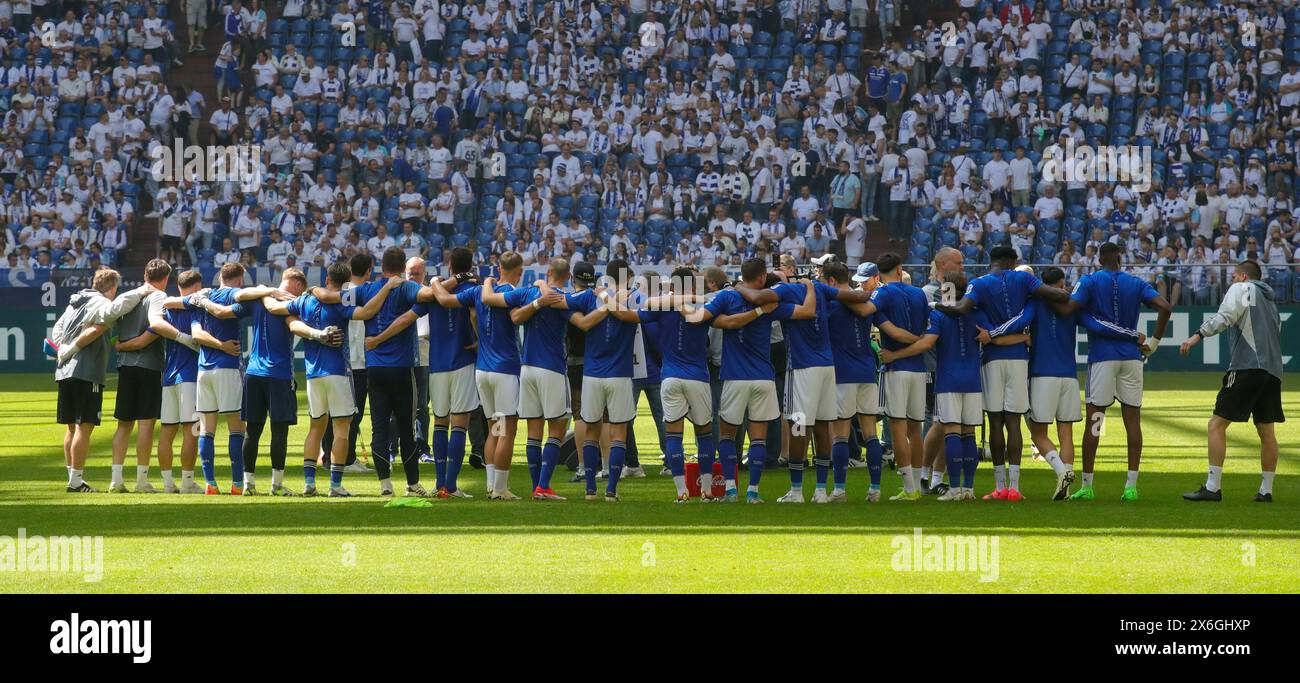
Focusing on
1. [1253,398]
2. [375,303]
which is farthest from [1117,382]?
[375,303]

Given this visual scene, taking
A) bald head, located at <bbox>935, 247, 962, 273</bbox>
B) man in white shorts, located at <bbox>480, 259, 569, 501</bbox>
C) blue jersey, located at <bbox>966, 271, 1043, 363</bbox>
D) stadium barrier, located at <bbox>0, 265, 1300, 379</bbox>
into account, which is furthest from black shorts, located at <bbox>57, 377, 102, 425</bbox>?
stadium barrier, located at <bbox>0, 265, 1300, 379</bbox>

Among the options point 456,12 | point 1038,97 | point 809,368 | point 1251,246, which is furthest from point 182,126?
point 809,368

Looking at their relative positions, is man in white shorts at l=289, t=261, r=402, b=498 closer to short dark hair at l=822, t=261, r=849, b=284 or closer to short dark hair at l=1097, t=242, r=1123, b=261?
short dark hair at l=822, t=261, r=849, b=284

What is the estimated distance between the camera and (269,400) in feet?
42.1

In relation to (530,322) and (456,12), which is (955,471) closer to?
(530,322)

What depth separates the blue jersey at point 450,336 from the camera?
12.4 meters

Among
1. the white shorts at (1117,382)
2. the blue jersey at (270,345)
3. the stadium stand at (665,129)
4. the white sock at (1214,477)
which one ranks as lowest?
the white sock at (1214,477)

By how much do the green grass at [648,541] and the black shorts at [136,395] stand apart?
0.77 meters

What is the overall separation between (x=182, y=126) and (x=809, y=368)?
81.2ft

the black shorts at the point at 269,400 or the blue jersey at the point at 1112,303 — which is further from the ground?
the blue jersey at the point at 1112,303

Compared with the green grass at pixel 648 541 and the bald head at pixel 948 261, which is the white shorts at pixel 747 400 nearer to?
the green grass at pixel 648 541

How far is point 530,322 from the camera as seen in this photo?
12047mm

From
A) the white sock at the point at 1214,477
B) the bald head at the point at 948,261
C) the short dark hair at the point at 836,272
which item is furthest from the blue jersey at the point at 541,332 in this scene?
the white sock at the point at 1214,477

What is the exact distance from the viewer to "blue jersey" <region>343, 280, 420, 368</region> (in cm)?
1233
